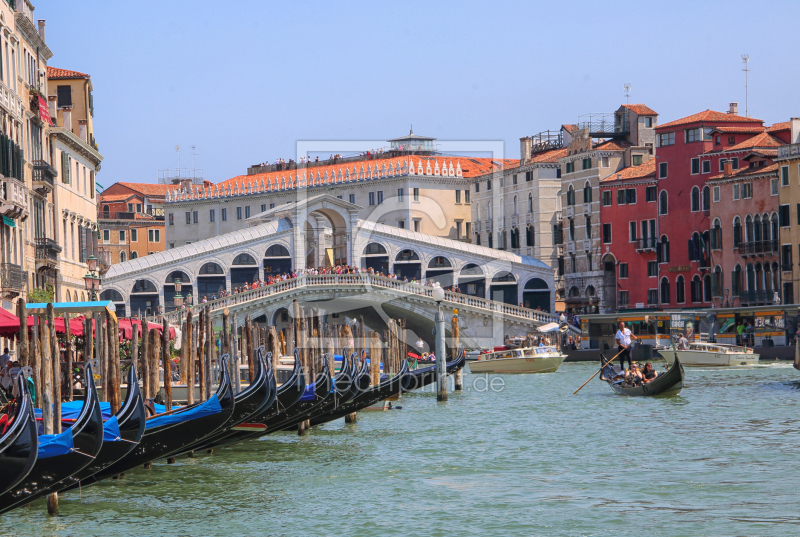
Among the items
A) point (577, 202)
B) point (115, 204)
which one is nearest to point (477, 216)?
point (577, 202)

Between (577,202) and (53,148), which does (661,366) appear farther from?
(53,148)

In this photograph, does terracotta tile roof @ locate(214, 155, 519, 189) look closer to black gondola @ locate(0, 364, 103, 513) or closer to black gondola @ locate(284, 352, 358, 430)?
black gondola @ locate(284, 352, 358, 430)

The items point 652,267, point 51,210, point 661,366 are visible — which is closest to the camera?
point 51,210

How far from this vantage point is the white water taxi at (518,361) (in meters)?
34.7

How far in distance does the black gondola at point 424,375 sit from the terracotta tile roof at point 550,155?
26.0 metres

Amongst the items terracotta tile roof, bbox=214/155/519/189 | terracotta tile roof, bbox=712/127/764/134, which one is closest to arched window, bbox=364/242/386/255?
terracotta tile roof, bbox=214/155/519/189

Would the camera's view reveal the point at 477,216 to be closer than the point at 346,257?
No

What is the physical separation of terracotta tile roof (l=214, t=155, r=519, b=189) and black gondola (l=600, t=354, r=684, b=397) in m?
31.4

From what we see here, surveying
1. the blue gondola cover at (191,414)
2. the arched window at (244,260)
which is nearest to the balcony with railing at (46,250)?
the blue gondola cover at (191,414)

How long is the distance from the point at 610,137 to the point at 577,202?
3170mm

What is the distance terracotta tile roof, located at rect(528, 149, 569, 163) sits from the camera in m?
53.0

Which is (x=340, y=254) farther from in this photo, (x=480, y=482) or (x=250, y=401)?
(x=480, y=482)

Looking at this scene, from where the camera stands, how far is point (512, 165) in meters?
57.5

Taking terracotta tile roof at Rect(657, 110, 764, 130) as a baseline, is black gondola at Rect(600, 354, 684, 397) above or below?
below
